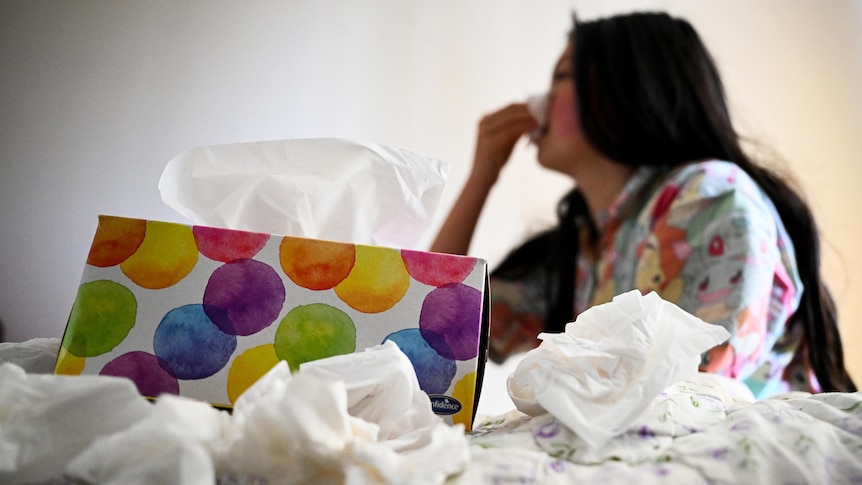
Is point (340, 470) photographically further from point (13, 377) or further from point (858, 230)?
point (858, 230)

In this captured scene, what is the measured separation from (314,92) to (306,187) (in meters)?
0.50

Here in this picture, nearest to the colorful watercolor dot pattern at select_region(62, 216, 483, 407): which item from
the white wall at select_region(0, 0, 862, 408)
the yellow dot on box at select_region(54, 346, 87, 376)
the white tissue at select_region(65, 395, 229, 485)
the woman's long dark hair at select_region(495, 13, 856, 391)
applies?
the yellow dot on box at select_region(54, 346, 87, 376)

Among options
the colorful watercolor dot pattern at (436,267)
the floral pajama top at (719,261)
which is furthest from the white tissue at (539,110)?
the colorful watercolor dot pattern at (436,267)

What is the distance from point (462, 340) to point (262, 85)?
591mm

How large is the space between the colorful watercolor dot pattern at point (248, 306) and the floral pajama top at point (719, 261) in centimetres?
37

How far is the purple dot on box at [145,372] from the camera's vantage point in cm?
36

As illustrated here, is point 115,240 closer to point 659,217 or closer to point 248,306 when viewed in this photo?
point 248,306

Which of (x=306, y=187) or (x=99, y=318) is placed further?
(x=306, y=187)

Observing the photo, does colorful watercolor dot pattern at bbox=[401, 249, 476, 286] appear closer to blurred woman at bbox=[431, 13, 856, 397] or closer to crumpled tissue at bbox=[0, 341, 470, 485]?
crumpled tissue at bbox=[0, 341, 470, 485]

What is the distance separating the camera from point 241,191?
0.46 metres

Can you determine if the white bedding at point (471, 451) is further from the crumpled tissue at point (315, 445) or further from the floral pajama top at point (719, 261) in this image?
the floral pajama top at point (719, 261)

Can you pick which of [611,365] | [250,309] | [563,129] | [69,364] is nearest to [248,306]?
[250,309]

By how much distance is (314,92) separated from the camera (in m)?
0.92

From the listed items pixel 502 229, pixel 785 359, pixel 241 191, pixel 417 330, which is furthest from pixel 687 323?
pixel 502 229
